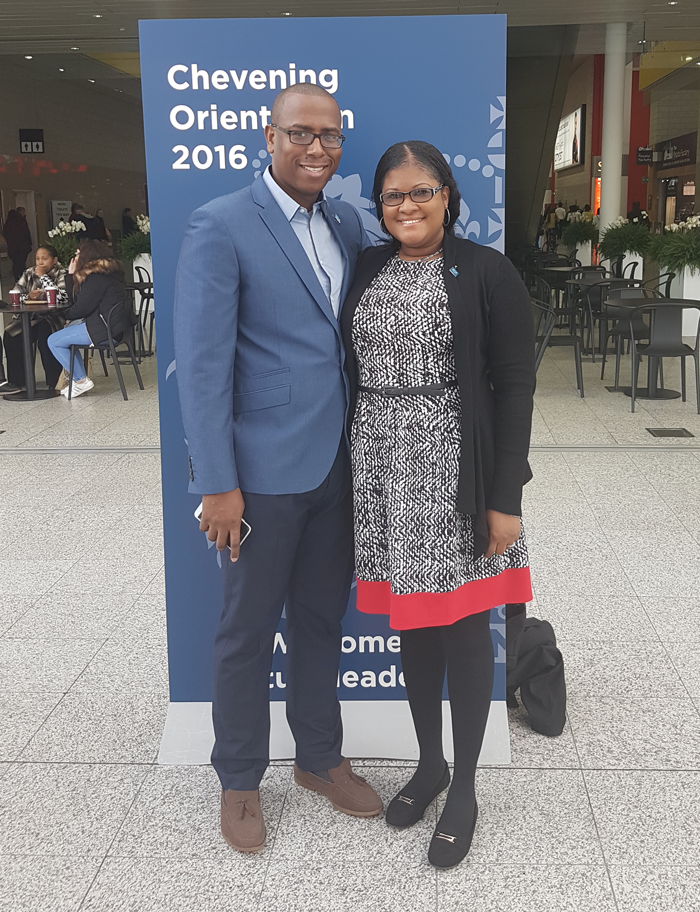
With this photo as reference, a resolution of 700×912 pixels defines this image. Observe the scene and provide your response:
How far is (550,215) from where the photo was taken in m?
21.3

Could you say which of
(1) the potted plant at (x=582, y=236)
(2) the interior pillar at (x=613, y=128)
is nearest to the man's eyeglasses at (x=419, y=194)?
(1) the potted plant at (x=582, y=236)

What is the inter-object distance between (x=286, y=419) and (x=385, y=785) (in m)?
1.00

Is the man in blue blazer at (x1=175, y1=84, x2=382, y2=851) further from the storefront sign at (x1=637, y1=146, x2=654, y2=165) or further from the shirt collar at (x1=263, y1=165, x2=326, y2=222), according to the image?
the storefront sign at (x1=637, y1=146, x2=654, y2=165)

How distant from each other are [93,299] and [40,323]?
4.00 ft

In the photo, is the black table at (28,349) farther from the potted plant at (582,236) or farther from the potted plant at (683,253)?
the potted plant at (582,236)

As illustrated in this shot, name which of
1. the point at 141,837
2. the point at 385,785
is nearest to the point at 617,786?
the point at 385,785

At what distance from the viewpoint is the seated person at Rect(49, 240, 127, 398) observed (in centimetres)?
728

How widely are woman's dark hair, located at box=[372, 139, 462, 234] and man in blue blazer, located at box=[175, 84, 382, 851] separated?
0.34 feet

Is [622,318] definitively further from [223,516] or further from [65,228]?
[223,516]

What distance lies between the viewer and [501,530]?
1905mm

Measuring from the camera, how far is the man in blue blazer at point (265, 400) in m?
1.83

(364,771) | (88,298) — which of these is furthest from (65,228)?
(364,771)

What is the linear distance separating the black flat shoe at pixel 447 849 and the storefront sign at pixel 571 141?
20.9 m

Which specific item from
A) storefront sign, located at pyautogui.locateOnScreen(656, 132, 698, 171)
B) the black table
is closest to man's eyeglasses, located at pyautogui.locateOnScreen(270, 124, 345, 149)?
the black table
